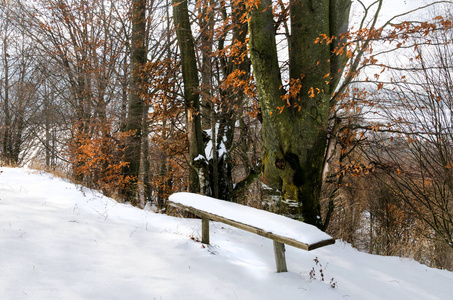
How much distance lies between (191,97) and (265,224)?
502 centimetres

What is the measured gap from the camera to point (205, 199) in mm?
3898

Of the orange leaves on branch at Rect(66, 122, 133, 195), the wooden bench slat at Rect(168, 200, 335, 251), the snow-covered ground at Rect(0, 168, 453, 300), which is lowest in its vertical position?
the snow-covered ground at Rect(0, 168, 453, 300)

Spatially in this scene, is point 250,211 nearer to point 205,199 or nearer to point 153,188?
point 205,199

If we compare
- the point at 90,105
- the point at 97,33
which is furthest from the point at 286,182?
the point at 97,33

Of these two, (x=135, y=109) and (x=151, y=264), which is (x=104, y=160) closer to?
(x=135, y=109)

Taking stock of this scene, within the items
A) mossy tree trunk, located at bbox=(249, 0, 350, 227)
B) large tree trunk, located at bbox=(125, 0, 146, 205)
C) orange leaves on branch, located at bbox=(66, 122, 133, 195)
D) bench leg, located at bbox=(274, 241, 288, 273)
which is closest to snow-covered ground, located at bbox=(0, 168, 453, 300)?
bench leg, located at bbox=(274, 241, 288, 273)

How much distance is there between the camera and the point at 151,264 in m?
3.04

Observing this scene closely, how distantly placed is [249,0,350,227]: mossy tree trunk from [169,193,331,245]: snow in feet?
6.81

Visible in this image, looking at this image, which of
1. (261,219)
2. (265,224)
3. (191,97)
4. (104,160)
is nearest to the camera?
(265,224)

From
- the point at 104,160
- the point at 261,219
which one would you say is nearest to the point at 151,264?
the point at 261,219

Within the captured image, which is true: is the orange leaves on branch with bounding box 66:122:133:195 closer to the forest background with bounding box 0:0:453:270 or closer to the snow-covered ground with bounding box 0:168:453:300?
the forest background with bounding box 0:0:453:270

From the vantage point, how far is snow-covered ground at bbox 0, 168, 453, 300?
2.48 metres

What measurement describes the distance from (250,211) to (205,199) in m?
0.73

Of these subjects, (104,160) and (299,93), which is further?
(104,160)
